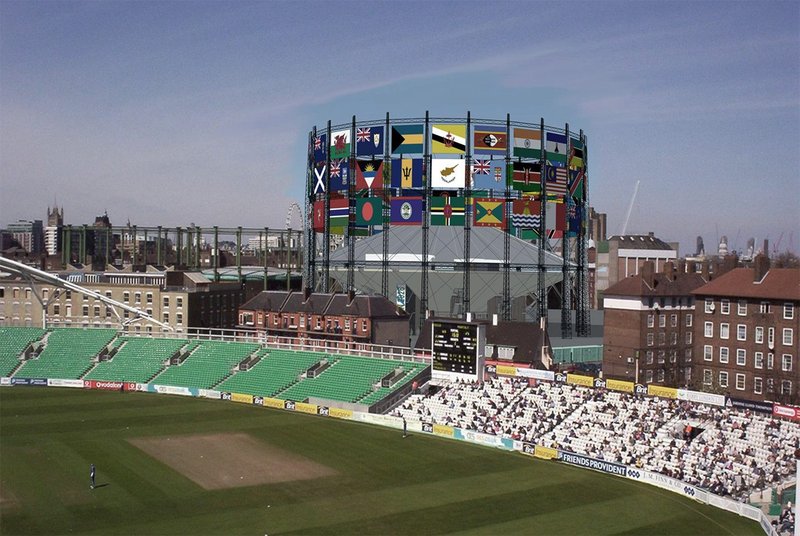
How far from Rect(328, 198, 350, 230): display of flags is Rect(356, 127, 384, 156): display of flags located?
21.0ft

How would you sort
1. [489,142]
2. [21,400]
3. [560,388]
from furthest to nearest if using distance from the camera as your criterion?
[489,142]
[21,400]
[560,388]

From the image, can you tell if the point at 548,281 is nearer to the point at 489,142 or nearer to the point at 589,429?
the point at 489,142

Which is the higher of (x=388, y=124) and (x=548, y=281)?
(x=388, y=124)

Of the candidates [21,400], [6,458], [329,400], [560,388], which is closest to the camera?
[6,458]

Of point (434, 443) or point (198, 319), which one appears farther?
point (198, 319)

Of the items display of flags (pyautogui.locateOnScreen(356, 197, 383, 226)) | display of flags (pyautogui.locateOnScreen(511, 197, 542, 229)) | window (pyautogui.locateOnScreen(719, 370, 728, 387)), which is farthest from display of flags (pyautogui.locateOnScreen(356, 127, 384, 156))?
window (pyautogui.locateOnScreen(719, 370, 728, 387))

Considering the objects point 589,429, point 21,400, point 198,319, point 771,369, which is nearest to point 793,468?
point 589,429

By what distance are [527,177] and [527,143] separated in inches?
160

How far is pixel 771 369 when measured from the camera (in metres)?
68.0

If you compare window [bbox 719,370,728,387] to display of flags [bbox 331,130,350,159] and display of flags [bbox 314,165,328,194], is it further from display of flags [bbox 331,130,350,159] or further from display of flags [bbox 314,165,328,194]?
display of flags [bbox 314,165,328,194]

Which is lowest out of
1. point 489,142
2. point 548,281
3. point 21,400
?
point 21,400

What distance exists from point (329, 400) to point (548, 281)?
44.9 m

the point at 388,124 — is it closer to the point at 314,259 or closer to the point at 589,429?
the point at 314,259

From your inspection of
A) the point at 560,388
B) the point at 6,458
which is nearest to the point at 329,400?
the point at 560,388
